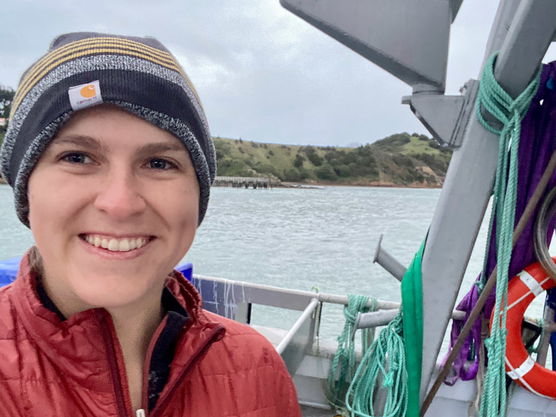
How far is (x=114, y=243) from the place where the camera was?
64cm

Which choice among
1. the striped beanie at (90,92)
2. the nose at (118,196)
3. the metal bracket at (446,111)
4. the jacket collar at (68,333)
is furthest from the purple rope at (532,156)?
the jacket collar at (68,333)

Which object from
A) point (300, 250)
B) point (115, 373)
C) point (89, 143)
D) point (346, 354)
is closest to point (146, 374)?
point (115, 373)

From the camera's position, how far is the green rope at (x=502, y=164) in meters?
1.53

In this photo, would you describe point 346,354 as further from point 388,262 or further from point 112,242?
point 112,242

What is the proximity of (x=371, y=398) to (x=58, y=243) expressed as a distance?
187 centimetres

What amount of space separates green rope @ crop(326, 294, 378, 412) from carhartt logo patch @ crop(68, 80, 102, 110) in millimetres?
2173

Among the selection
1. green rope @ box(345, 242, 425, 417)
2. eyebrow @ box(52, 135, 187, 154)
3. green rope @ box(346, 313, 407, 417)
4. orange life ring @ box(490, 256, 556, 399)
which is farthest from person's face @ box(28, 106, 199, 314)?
orange life ring @ box(490, 256, 556, 399)

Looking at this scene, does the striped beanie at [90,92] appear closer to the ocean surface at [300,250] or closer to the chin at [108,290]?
the chin at [108,290]

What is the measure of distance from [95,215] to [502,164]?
148 cm

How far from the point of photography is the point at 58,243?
0.63 metres

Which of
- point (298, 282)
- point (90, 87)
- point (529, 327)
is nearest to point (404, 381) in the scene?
point (529, 327)

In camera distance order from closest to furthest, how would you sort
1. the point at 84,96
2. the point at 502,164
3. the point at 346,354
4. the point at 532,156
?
the point at 84,96 → the point at 502,164 → the point at 532,156 → the point at 346,354

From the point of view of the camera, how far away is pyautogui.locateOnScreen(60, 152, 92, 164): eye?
632 mm

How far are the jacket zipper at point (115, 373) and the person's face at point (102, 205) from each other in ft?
0.19
